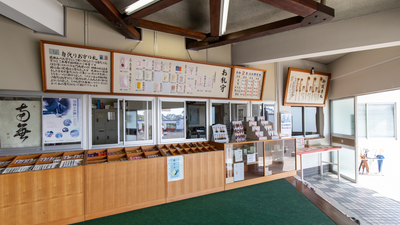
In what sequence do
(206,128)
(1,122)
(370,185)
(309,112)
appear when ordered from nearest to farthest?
(1,122) < (206,128) < (370,185) < (309,112)

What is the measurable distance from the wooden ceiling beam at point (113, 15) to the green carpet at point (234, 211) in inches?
116

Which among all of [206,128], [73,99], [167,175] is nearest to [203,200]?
[167,175]

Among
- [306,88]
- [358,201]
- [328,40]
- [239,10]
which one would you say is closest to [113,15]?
[239,10]

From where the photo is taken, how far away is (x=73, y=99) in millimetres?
3104

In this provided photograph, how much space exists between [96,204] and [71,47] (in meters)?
2.45

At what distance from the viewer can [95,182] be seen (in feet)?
9.06

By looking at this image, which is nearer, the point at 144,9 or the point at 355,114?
the point at 144,9

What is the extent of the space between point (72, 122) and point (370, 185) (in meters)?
7.59

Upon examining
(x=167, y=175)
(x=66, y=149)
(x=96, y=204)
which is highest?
(x=66, y=149)

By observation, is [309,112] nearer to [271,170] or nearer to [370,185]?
[370,185]

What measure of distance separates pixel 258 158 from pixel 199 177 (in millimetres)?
1615

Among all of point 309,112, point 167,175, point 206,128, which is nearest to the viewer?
point 167,175

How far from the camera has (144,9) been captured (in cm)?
246

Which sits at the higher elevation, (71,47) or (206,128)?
(71,47)
